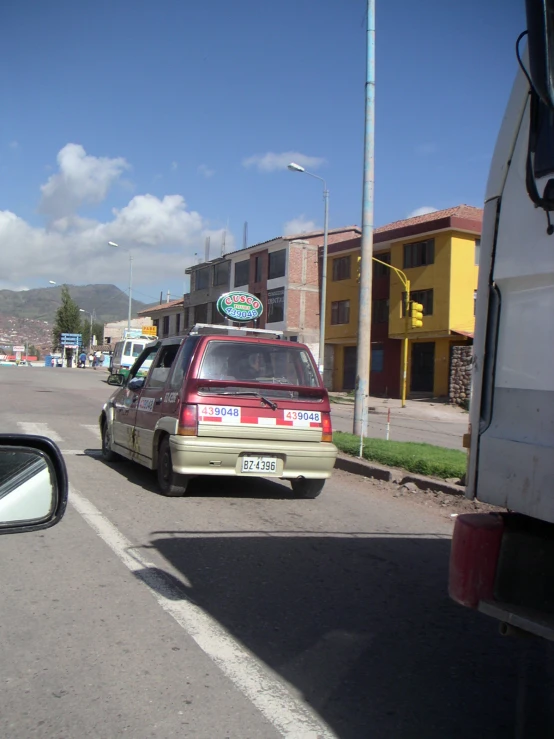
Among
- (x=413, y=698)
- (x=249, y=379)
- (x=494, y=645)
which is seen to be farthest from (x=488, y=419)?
(x=249, y=379)

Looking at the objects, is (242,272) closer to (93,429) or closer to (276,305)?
(276,305)

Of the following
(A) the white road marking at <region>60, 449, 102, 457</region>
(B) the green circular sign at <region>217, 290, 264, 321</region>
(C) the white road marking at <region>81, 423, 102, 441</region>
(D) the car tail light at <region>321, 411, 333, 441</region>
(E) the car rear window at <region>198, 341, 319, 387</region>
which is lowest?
(A) the white road marking at <region>60, 449, 102, 457</region>

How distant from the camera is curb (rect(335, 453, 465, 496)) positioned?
347 inches

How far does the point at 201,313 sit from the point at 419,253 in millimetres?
28918

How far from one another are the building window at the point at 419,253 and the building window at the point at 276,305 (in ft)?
44.7

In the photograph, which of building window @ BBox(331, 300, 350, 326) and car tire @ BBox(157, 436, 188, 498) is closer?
car tire @ BBox(157, 436, 188, 498)

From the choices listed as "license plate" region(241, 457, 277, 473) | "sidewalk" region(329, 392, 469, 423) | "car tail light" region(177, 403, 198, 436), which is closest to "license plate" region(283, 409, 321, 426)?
"license plate" region(241, 457, 277, 473)

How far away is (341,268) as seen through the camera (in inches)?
1718

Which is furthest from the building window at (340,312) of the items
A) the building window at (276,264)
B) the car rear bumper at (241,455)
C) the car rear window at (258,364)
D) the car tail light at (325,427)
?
the car rear bumper at (241,455)

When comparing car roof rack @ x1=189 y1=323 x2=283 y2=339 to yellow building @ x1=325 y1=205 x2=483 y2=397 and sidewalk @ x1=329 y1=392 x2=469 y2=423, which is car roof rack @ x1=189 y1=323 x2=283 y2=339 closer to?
sidewalk @ x1=329 y1=392 x2=469 y2=423

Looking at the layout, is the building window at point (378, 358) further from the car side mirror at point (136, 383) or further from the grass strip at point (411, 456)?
the car side mirror at point (136, 383)

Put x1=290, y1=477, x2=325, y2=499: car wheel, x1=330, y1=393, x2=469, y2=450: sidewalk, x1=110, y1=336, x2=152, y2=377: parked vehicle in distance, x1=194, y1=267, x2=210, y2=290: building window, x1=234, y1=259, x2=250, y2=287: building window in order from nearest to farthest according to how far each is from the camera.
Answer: x1=290, y1=477, x2=325, y2=499: car wheel < x1=330, y1=393, x2=469, y2=450: sidewalk < x1=110, y1=336, x2=152, y2=377: parked vehicle in distance < x1=234, y1=259, x2=250, y2=287: building window < x1=194, y1=267, x2=210, y2=290: building window

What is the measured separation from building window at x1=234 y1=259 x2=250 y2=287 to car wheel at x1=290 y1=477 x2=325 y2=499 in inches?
1808

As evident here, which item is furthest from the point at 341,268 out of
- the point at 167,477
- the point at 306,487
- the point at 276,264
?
the point at 167,477
